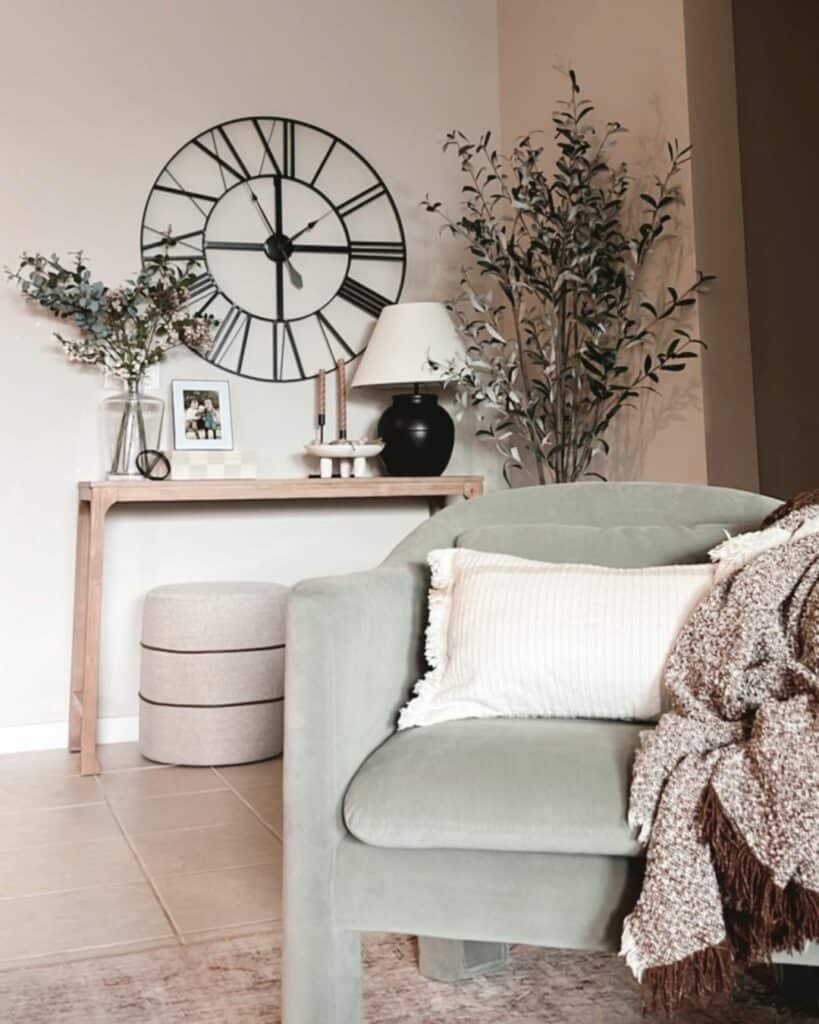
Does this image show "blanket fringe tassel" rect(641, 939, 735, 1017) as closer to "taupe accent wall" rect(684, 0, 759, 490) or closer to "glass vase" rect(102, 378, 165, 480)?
"taupe accent wall" rect(684, 0, 759, 490)

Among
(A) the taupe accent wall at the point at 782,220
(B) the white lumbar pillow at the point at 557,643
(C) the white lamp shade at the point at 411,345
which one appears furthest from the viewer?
(C) the white lamp shade at the point at 411,345

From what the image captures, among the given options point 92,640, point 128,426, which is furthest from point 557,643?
point 128,426

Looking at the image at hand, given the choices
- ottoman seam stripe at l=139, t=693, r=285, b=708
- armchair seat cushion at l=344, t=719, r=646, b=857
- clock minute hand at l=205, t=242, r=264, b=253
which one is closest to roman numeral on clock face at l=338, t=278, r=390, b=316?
clock minute hand at l=205, t=242, r=264, b=253

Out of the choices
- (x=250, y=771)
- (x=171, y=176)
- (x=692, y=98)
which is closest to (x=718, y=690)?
(x=250, y=771)

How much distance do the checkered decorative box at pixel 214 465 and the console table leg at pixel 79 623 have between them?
1.05ft

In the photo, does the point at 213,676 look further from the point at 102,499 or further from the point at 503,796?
the point at 503,796

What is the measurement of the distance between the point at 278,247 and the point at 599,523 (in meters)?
2.17

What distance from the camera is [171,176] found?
3494mm

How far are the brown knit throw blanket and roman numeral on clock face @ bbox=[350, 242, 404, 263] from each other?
2745mm

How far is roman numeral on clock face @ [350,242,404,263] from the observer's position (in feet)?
12.2

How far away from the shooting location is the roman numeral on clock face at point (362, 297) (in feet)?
12.1

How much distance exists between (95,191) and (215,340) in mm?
626

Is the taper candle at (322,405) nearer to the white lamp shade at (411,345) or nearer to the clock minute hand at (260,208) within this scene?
the white lamp shade at (411,345)

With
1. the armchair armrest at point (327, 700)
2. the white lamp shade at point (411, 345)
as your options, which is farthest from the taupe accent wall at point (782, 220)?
the armchair armrest at point (327, 700)
